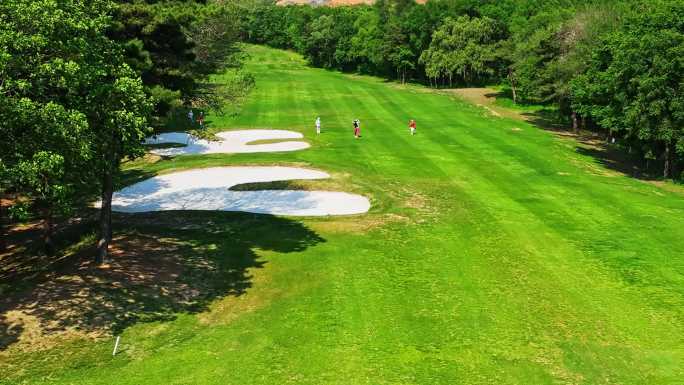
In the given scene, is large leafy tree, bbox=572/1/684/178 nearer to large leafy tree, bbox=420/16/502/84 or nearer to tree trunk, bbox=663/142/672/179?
tree trunk, bbox=663/142/672/179

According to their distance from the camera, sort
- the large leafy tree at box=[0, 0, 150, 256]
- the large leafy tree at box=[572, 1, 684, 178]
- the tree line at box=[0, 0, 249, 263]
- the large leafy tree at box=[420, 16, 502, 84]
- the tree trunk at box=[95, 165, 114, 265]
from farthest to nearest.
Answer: the large leafy tree at box=[420, 16, 502, 84] → the large leafy tree at box=[572, 1, 684, 178] → the tree trunk at box=[95, 165, 114, 265] → the tree line at box=[0, 0, 249, 263] → the large leafy tree at box=[0, 0, 150, 256]

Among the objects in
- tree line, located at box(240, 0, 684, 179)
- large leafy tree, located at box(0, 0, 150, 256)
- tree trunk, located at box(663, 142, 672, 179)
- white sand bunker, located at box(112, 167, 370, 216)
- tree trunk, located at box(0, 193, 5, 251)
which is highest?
tree line, located at box(240, 0, 684, 179)

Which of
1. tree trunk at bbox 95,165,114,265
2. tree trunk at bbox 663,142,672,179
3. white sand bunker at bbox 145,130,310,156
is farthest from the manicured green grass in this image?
white sand bunker at bbox 145,130,310,156

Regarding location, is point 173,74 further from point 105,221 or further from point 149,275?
point 149,275

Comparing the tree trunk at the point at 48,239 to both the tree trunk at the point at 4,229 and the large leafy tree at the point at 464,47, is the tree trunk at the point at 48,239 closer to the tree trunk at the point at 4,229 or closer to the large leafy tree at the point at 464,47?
the tree trunk at the point at 4,229

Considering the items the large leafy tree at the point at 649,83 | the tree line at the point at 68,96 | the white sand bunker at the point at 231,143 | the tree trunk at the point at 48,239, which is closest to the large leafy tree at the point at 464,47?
the large leafy tree at the point at 649,83

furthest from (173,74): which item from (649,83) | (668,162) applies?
(668,162)
